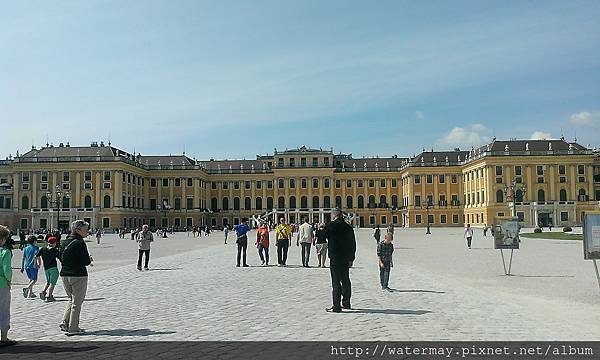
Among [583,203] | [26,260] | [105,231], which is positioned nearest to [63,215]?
[105,231]

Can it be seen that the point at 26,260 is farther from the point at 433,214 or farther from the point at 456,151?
the point at 456,151

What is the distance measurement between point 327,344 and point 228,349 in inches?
49.7

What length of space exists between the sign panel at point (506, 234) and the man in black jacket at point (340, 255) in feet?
28.9

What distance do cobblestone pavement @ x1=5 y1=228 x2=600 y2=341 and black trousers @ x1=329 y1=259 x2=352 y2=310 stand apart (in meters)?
0.33

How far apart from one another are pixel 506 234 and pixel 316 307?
928 cm

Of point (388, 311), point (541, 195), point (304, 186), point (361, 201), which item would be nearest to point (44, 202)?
point (304, 186)

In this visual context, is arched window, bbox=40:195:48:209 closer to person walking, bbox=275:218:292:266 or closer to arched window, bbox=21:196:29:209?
arched window, bbox=21:196:29:209

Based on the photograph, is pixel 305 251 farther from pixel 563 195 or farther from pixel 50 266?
pixel 563 195

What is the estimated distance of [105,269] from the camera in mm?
20797

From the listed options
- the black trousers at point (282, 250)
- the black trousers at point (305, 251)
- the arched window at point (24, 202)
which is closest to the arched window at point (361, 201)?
the arched window at point (24, 202)

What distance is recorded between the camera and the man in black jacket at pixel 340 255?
10698mm

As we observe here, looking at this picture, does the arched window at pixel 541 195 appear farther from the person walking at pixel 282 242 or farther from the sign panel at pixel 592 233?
the sign panel at pixel 592 233

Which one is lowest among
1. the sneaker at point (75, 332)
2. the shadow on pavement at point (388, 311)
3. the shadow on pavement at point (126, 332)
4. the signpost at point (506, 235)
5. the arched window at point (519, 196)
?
the shadow on pavement at point (388, 311)

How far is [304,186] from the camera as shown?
11038 centimetres
